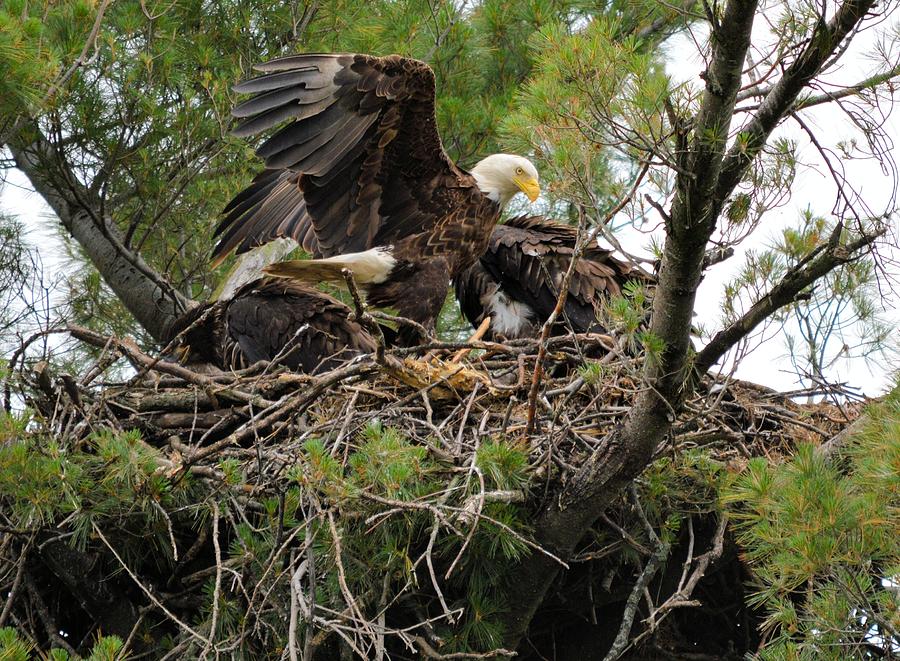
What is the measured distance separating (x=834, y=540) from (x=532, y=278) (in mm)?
2954

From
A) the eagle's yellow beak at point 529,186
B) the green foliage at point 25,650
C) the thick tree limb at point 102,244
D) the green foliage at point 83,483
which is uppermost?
the eagle's yellow beak at point 529,186

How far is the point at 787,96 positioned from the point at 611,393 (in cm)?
155

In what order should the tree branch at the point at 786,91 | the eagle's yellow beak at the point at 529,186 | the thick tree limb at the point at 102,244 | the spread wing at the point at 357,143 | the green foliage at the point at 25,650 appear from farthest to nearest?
1. the thick tree limb at the point at 102,244
2. the eagle's yellow beak at the point at 529,186
3. the spread wing at the point at 357,143
4. the green foliage at the point at 25,650
5. the tree branch at the point at 786,91

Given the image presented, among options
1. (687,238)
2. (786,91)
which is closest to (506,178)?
(687,238)

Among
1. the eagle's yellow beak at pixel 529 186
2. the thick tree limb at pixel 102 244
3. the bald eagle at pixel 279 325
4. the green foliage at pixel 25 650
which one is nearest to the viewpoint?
the green foliage at pixel 25 650

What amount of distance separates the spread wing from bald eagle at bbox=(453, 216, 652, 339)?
21.2 inches

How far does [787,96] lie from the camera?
2.68 m

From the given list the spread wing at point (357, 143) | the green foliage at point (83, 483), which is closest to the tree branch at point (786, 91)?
the green foliage at point (83, 483)

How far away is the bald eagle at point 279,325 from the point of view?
492 cm

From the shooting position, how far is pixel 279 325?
4945 millimetres

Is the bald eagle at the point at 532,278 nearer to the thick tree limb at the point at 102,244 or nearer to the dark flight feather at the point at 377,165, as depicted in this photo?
the dark flight feather at the point at 377,165

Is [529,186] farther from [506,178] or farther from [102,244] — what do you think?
[102,244]

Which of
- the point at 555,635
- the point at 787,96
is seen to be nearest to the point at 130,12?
the point at 555,635

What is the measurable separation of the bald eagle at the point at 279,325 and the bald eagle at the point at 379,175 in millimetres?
138
